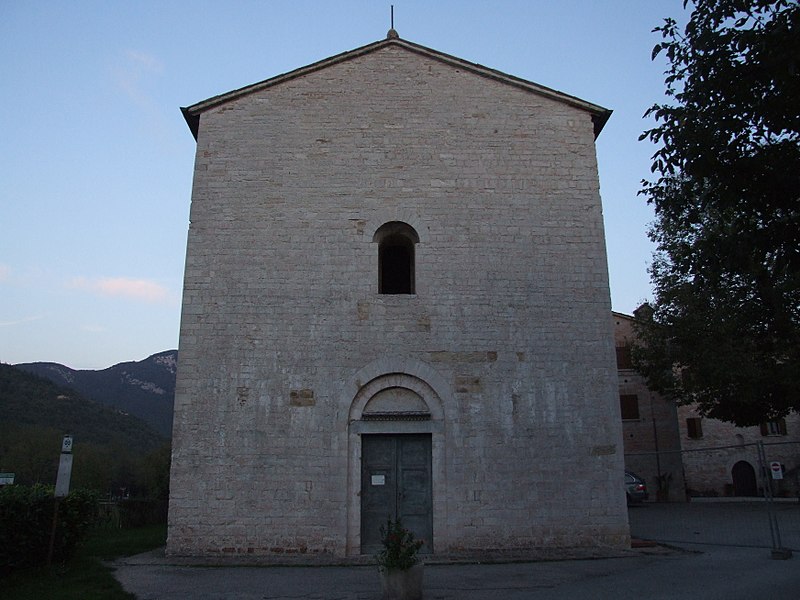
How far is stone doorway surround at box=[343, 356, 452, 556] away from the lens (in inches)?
455

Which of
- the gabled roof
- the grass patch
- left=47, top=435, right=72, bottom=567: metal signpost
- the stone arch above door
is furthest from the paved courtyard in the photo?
the gabled roof

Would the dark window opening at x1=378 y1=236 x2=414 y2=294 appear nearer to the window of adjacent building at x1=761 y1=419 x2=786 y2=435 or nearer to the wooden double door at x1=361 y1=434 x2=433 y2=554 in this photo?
the wooden double door at x1=361 y1=434 x2=433 y2=554

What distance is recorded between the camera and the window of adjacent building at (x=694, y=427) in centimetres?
2948

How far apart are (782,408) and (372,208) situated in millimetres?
17109

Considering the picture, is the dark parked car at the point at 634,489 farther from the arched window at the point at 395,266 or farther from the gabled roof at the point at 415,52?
the gabled roof at the point at 415,52

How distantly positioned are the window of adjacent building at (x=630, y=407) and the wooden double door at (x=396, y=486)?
19556 mm

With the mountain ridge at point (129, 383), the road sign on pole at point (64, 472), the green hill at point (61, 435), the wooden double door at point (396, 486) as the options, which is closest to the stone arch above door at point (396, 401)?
the wooden double door at point (396, 486)

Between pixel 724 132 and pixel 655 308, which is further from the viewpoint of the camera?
pixel 655 308

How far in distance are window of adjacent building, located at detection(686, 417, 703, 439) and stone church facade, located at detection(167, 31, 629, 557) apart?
20096 millimetres

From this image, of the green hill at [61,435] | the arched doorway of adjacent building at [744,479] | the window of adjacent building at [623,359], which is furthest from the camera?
the green hill at [61,435]

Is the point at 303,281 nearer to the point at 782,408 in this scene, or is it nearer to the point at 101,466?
the point at 782,408

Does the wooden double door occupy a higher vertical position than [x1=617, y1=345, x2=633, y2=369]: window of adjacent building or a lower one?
lower

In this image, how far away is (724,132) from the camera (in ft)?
22.9

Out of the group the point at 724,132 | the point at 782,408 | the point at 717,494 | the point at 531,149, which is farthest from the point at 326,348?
the point at 717,494
